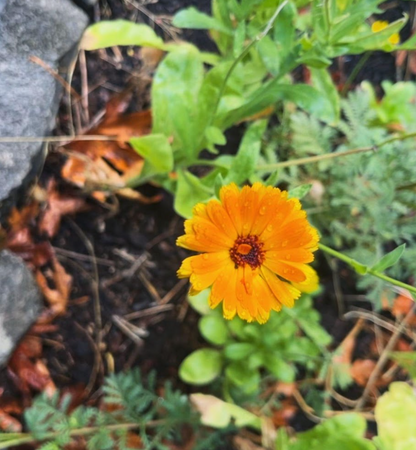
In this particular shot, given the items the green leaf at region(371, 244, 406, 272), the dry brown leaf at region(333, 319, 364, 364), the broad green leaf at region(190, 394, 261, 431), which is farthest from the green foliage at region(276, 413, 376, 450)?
the green leaf at region(371, 244, 406, 272)

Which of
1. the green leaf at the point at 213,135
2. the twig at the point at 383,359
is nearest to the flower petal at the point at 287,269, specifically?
the green leaf at the point at 213,135

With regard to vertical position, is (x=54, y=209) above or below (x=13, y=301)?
above

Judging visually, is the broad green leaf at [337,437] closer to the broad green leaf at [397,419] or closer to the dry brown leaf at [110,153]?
the broad green leaf at [397,419]

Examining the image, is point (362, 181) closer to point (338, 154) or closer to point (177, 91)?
point (338, 154)

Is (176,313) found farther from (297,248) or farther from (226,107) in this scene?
(297,248)

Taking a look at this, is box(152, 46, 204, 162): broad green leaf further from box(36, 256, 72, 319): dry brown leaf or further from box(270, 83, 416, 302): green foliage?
box(36, 256, 72, 319): dry brown leaf

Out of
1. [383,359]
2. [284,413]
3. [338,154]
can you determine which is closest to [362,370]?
[383,359]
